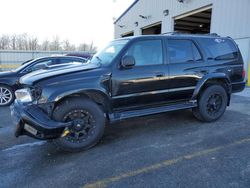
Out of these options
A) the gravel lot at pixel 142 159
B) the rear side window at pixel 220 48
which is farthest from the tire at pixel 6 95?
the rear side window at pixel 220 48

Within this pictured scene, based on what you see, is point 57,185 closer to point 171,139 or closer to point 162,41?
point 171,139

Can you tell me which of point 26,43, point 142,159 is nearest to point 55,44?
point 26,43

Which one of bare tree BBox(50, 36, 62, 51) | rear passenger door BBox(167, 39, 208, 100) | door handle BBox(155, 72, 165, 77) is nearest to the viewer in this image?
door handle BBox(155, 72, 165, 77)

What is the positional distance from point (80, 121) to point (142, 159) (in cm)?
116

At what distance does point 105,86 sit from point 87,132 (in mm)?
833

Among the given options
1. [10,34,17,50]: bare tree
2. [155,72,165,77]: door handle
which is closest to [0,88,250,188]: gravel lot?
[155,72,165,77]: door handle

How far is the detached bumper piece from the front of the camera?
297cm

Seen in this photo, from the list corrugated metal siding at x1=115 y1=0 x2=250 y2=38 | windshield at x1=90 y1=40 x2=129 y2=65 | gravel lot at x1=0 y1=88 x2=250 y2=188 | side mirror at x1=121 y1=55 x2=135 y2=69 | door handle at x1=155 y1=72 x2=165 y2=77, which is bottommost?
gravel lot at x1=0 y1=88 x2=250 y2=188

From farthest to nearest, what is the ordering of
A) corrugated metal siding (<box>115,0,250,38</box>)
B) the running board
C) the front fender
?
corrugated metal siding (<box>115,0,250,38</box>)
the front fender
the running board

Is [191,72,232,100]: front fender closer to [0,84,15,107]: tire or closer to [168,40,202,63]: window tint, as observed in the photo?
[168,40,202,63]: window tint

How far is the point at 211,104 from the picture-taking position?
4723 millimetres

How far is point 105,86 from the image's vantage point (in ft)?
11.6

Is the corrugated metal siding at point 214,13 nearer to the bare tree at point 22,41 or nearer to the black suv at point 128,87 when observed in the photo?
the black suv at point 128,87

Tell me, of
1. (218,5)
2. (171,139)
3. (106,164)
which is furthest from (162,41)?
(218,5)
